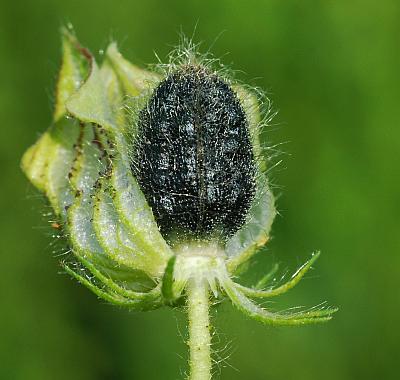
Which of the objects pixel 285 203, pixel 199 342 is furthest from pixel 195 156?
pixel 285 203

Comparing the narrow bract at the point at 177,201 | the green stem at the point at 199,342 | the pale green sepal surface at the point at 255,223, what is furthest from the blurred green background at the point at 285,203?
the green stem at the point at 199,342

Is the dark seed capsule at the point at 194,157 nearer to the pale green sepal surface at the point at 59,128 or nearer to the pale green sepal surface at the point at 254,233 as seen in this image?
the pale green sepal surface at the point at 254,233

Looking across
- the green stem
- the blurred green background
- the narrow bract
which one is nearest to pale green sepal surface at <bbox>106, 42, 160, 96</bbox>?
the narrow bract

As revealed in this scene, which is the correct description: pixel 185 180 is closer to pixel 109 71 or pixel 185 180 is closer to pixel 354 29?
pixel 109 71

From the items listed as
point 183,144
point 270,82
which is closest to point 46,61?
point 270,82

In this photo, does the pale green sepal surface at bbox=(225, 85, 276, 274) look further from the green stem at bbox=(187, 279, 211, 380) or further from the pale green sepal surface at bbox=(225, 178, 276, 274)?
the green stem at bbox=(187, 279, 211, 380)
